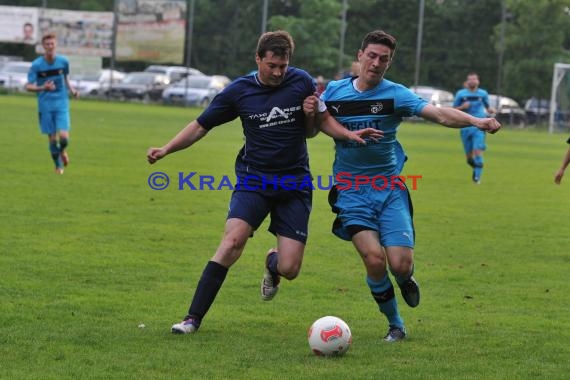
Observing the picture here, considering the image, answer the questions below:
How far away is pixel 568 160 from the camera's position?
33.7 ft

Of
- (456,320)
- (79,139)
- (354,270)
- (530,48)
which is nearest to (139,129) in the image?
(79,139)

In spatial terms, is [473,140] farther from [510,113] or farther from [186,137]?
[510,113]

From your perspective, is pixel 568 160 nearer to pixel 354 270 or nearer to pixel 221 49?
pixel 354 270

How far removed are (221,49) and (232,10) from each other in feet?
7.19

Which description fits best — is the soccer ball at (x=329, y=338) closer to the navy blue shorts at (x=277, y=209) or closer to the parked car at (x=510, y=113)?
the navy blue shorts at (x=277, y=209)

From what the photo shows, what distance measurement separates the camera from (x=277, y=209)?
306 inches

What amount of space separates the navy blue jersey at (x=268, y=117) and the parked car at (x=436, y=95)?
143 feet

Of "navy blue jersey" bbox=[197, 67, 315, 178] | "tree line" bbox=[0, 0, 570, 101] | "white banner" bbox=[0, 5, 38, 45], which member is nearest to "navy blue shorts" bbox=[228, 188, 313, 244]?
"navy blue jersey" bbox=[197, 67, 315, 178]

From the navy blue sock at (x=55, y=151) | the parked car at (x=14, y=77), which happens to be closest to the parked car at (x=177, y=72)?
the parked car at (x=14, y=77)

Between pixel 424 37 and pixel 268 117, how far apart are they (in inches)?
1952

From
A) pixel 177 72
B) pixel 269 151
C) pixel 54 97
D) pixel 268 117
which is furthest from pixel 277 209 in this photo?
pixel 177 72

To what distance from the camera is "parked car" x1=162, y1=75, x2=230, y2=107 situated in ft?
173

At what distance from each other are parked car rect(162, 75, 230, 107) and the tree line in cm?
371

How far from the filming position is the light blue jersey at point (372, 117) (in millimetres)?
7570
